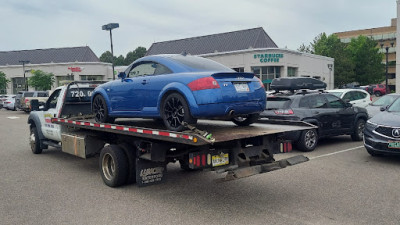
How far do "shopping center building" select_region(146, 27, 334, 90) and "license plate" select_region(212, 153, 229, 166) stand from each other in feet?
113

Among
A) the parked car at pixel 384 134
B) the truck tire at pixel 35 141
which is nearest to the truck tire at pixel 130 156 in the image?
the truck tire at pixel 35 141

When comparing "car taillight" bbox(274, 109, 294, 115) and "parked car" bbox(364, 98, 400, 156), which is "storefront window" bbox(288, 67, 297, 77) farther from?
"parked car" bbox(364, 98, 400, 156)

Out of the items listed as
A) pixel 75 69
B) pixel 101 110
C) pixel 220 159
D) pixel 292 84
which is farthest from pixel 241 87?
pixel 75 69

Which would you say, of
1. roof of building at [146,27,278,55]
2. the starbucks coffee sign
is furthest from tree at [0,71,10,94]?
the starbucks coffee sign

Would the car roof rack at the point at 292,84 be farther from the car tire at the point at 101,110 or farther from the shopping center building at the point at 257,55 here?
the shopping center building at the point at 257,55

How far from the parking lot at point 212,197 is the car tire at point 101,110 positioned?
3.85ft

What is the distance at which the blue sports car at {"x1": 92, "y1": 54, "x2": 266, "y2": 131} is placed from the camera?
16.9 ft

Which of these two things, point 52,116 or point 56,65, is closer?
point 52,116

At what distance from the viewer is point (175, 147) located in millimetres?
5469

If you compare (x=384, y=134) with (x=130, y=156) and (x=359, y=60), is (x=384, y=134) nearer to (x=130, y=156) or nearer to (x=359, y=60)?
(x=130, y=156)

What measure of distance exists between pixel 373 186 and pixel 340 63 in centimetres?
5287

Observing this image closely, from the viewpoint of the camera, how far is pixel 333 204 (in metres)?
5.28

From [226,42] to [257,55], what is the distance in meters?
6.51

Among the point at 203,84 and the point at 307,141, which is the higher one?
the point at 203,84
